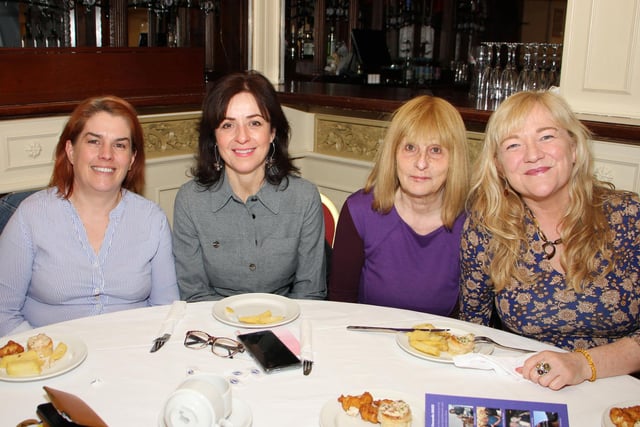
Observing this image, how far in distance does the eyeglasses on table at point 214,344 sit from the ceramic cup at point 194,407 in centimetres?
38

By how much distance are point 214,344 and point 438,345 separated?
20.3 inches

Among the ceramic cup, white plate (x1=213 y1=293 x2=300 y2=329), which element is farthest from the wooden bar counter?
the ceramic cup

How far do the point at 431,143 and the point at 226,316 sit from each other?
86 centimetres

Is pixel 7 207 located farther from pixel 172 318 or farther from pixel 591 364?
pixel 591 364

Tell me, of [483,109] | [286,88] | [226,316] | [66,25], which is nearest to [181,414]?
[226,316]

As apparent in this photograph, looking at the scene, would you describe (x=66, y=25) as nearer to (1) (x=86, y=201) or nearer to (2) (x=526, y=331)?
(1) (x=86, y=201)

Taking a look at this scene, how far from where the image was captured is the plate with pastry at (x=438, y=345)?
Result: 145 cm

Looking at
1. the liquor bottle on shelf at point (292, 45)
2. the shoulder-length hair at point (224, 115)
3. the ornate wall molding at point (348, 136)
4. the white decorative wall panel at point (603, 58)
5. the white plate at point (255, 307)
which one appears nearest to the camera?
the white plate at point (255, 307)

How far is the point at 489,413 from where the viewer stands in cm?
121

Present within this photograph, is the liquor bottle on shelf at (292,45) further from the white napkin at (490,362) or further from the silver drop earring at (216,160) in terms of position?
the white napkin at (490,362)

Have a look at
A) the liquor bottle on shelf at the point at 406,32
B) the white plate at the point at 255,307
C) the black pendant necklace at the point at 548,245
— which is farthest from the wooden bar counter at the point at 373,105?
the liquor bottle on shelf at the point at 406,32

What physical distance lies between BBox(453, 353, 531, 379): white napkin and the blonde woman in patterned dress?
0.40m

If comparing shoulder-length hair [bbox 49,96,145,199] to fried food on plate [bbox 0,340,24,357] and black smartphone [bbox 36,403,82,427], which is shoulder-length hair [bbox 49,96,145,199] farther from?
black smartphone [bbox 36,403,82,427]

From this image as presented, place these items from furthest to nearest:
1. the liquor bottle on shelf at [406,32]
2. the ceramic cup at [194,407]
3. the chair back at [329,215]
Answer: the liquor bottle on shelf at [406,32] → the chair back at [329,215] → the ceramic cup at [194,407]
